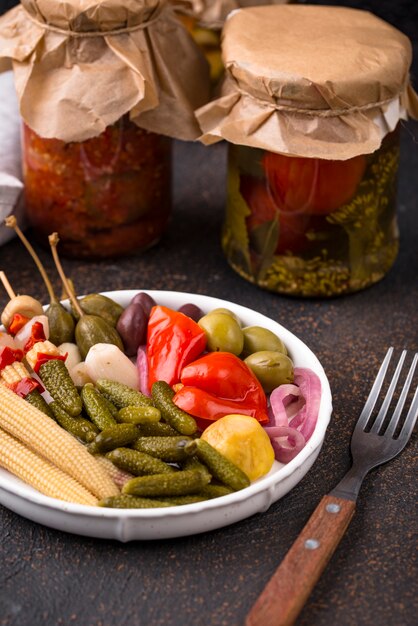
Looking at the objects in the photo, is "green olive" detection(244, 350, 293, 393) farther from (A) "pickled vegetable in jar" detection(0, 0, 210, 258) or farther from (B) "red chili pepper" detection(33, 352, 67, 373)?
(A) "pickled vegetable in jar" detection(0, 0, 210, 258)

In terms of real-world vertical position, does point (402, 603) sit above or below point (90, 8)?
below

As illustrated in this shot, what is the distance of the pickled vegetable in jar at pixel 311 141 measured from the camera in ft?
3.81

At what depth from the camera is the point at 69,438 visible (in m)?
0.94

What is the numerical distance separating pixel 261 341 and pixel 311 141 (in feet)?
0.90

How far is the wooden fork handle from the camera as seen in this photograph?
780 mm

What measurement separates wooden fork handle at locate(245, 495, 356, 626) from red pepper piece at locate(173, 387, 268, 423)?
14 centimetres

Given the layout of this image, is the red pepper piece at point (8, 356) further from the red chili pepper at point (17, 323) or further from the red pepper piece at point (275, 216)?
the red pepper piece at point (275, 216)

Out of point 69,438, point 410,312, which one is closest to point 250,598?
point 69,438

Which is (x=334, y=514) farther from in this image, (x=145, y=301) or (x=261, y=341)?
(x=145, y=301)

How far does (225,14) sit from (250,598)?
954 mm

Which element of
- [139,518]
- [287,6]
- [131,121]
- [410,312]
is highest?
[287,6]

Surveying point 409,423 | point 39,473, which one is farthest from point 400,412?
point 39,473

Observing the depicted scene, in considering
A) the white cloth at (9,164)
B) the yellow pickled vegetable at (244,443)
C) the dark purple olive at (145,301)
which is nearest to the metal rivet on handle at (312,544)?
the yellow pickled vegetable at (244,443)

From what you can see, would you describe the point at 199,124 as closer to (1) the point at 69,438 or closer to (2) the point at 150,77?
(2) the point at 150,77
